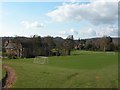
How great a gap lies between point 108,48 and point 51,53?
192 ft

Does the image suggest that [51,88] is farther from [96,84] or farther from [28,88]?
[96,84]

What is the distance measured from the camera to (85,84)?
2569cm

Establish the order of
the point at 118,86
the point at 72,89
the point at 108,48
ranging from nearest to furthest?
1. the point at 72,89
2. the point at 118,86
3. the point at 108,48

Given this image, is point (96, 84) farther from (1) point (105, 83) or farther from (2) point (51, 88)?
(2) point (51, 88)

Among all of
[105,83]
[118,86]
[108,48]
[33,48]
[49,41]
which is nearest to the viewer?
[118,86]

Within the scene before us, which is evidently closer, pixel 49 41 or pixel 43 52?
pixel 43 52

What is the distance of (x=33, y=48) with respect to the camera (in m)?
103

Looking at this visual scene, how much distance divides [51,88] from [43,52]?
282 ft

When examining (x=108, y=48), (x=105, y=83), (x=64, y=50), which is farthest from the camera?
(x=108, y=48)

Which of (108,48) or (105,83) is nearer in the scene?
(105,83)

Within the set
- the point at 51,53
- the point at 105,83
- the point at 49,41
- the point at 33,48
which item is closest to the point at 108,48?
the point at 49,41

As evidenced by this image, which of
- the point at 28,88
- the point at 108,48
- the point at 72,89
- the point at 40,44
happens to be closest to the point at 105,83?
the point at 72,89

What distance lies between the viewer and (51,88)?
75.9 feet

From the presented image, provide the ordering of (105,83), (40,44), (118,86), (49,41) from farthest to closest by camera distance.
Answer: (49,41) → (40,44) → (105,83) → (118,86)
